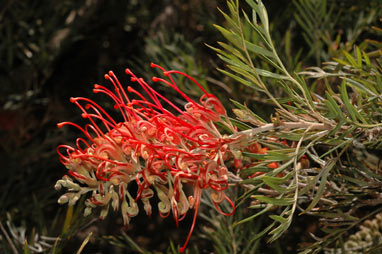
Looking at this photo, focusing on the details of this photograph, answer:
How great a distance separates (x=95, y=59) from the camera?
1.40 m

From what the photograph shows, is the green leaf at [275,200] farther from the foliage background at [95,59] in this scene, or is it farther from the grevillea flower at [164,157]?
the foliage background at [95,59]

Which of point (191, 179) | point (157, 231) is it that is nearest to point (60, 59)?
point (157, 231)

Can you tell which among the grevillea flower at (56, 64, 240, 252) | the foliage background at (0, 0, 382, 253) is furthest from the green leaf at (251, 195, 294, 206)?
the foliage background at (0, 0, 382, 253)

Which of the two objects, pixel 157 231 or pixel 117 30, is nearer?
pixel 157 231

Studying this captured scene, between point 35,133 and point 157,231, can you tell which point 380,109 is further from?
point 35,133

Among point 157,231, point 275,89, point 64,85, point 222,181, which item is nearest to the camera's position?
point 222,181

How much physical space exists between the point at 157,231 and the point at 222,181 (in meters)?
0.73

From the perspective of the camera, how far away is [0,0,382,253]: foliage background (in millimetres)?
935

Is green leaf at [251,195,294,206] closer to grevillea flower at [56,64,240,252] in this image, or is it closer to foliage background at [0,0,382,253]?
grevillea flower at [56,64,240,252]

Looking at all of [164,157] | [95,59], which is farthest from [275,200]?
[95,59]

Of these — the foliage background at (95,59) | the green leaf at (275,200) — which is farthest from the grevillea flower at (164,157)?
the foliage background at (95,59)

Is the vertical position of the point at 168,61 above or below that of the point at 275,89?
above

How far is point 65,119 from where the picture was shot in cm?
124

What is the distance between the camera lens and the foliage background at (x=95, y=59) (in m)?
0.94
